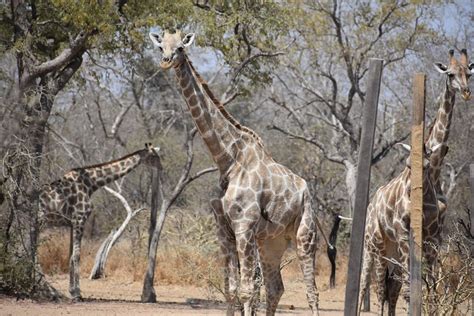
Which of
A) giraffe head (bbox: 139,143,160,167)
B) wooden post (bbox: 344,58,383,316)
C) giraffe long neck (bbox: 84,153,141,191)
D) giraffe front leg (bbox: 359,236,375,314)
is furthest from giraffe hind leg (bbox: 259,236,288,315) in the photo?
giraffe head (bbox: 139,143,160,167)

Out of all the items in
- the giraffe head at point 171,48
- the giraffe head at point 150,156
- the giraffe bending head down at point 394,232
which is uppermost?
the giraffe head at point 150,156

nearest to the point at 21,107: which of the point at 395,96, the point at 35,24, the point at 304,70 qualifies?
the point at 35,24

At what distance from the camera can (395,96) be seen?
24.0m

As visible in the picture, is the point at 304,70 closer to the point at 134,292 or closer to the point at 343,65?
the point at 343,65

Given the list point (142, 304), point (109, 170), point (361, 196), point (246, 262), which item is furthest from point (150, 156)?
point (361, 196)

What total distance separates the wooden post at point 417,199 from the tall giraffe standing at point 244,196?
2930mm

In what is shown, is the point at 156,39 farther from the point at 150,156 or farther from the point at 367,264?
the point at 150,156

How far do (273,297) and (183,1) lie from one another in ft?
19.2

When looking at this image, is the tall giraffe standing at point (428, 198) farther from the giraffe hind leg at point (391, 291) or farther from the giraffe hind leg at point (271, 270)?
the giraffe hind leg at point (271, 270)

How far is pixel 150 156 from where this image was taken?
16.9 metres

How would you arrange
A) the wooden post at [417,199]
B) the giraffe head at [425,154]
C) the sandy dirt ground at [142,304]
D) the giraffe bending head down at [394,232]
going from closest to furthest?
the wooden post at [417,199]
the giraffe head at [425,154]
the giraffe bending head down at [394,232]
the sandy dirt ground at [142,304]

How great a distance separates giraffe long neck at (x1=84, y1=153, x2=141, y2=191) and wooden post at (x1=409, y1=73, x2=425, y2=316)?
984 cm

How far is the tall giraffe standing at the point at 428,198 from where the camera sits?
961 cm

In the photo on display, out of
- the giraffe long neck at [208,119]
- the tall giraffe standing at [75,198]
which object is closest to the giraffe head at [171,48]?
the giraffe long neck at [208,119]
